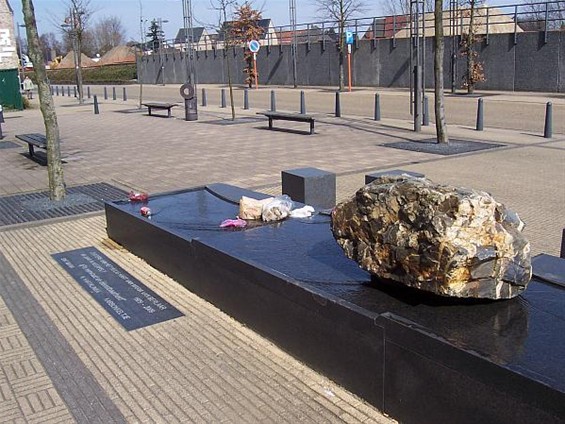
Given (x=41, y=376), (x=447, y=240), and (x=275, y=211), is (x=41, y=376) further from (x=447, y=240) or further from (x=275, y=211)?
(x=447, y=240)

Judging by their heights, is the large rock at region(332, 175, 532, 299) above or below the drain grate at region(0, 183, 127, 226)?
above

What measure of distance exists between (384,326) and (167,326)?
2130 millimetres

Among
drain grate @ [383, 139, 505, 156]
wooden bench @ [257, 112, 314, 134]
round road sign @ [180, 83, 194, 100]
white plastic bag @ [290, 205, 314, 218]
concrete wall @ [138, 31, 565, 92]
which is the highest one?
concrete wall @ [138, 31, 565, 92]

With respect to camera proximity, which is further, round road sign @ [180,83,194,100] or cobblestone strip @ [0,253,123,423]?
round road sign @ [180,83,194,100]

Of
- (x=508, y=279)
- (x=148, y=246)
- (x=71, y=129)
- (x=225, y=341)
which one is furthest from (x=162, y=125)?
(x=508, y=279)

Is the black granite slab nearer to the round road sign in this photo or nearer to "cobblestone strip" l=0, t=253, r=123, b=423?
"cobblestone strip" l=0, t=253, r=123, b=423

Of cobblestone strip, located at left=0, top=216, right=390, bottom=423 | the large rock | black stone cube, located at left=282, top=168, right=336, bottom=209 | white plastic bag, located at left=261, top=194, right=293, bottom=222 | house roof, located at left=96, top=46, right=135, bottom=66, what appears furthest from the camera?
house roof, located at left=96, top=46, right=135, bottom=66

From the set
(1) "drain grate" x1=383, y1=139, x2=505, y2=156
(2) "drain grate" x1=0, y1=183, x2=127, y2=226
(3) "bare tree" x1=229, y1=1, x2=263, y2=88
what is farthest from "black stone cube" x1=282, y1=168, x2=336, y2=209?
(3) "bare tree" x1=229, y1=1, x2=263, y2=88

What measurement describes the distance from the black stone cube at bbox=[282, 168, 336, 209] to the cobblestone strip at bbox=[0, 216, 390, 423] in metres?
2.56

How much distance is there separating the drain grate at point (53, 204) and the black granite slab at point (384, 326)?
3696mm

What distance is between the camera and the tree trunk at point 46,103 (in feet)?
30.2

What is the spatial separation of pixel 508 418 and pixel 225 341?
234 cm

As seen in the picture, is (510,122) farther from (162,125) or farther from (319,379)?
(319,379)

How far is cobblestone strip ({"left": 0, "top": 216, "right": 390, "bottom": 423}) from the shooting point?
3846mm
